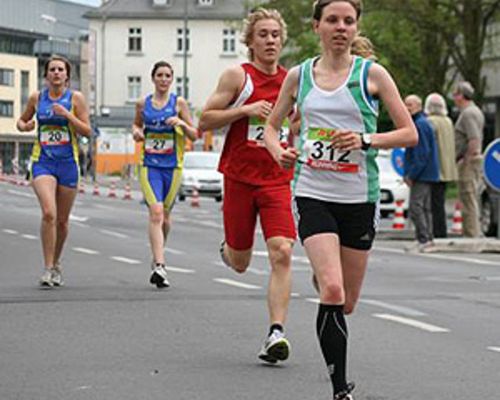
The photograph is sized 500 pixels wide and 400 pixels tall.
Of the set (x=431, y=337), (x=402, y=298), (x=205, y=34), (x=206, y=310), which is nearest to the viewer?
(x=431, y=337)

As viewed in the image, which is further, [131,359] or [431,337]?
[431,337]

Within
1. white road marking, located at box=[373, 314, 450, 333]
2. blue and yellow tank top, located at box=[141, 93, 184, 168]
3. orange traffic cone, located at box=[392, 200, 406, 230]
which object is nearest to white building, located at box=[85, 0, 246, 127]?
orange traffic cone, located at box=[392, 200, 406, 230]

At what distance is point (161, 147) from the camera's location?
1438cm

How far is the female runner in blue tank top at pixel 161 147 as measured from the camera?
14.3 meters

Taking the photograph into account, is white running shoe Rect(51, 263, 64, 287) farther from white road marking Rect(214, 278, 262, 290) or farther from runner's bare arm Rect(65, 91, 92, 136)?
white road marking Rect(214, 278, 262, 290)

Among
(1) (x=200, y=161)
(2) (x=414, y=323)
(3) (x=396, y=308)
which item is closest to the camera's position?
(2) (x=414, y=323)

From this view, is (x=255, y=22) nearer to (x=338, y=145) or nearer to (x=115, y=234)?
(x=338, y=145)

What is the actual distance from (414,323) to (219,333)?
1527mm

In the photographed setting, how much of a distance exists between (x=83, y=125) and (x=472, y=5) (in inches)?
1219

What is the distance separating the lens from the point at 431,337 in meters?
10.5

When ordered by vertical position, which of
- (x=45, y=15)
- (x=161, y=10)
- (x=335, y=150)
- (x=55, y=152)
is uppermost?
(x=45, y=15)

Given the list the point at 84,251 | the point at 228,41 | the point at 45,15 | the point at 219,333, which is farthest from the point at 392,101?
the point at 45,15

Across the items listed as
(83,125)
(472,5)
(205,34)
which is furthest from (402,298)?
(205,34)

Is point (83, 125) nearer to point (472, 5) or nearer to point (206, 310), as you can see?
point (206, 310)
